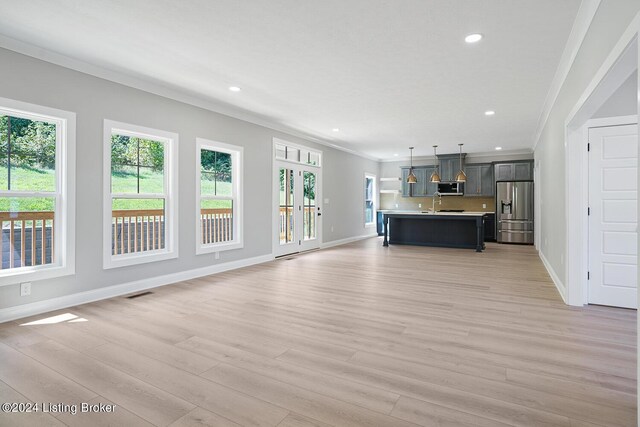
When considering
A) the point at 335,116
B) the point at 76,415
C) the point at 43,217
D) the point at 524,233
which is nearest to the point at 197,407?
the point at 76,415

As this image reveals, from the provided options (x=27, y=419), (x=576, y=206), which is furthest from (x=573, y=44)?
(x=27, y=419)

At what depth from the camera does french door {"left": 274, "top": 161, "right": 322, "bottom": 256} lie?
7145 millimetres

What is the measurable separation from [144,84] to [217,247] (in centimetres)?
255

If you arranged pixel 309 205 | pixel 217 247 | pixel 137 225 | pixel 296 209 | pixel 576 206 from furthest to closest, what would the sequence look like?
pixel 309 205 → pixel 296 209 → pixel 217 247 → pixel 137 225 → pixel 576 206

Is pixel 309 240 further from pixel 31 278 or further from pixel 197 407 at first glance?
pixel 197 407

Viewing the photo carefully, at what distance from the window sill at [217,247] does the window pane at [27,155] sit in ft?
6.81

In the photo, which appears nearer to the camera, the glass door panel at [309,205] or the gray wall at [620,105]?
the gray wall at [620,105]

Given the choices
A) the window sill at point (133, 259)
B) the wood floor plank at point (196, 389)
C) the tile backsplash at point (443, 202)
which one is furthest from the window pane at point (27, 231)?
the tile backsplash at point (443, 202)

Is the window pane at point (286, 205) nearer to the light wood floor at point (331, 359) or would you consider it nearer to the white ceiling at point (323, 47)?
the white ceiling at point (323, 47)

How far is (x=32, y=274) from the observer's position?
346 cm

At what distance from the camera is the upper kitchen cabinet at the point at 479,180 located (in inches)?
401

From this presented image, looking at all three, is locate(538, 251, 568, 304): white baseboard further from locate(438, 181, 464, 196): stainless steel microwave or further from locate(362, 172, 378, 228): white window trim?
locate(362, 172, 378, 228): white window trim

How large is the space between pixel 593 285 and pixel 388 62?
328 centimetres

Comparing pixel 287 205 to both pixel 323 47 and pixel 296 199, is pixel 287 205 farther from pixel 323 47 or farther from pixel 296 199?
pixel 323 47
